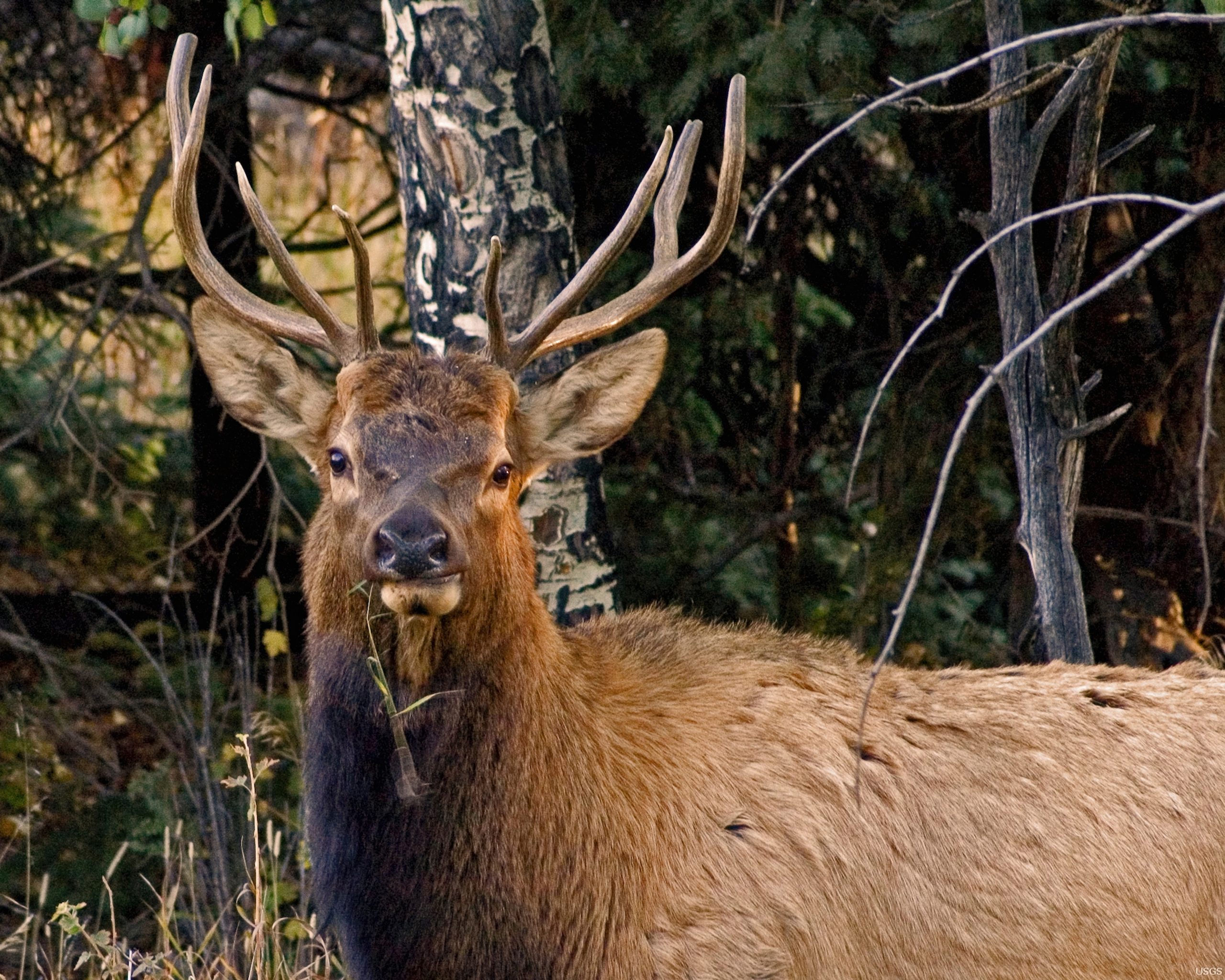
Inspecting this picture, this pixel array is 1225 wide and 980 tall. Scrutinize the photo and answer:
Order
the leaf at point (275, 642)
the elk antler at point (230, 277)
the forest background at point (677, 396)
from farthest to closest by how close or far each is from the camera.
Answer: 1. the leaf at point (275, 642)
2. the forest background at point (677, 396)
3. the elk antler at point (230, 277)

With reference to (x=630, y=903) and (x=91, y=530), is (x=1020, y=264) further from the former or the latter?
(x=91, y=530)

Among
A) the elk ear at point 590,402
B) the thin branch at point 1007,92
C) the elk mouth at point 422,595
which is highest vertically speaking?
the thin branch at point 1007,92

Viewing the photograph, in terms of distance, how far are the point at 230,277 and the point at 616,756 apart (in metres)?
1.76

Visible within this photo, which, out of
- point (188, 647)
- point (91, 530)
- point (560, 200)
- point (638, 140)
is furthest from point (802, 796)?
point (91, 530)

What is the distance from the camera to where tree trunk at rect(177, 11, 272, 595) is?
745 centimetres

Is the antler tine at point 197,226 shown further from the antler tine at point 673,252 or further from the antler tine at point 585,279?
the antler tine at point 673,252

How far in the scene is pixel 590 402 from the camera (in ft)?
14.1

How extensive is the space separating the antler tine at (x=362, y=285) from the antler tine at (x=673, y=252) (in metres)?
0.41

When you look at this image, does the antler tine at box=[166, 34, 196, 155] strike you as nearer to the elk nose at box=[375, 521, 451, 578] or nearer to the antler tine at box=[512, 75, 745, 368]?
the antler tine at box=[512, 75, 745, 368]

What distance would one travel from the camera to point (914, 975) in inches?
149

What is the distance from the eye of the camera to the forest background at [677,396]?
212 inches

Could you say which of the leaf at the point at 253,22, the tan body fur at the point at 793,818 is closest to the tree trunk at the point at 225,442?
the leaf at the point at 253,22

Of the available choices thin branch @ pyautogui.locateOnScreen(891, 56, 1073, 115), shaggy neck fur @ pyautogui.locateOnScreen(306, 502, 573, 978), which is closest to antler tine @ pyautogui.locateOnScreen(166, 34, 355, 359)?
shaggy neck fur @ pyautogui.locateOnScreen(306, 502, 573, 978)

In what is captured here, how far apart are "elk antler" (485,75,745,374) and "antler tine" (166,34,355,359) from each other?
1.73ft
